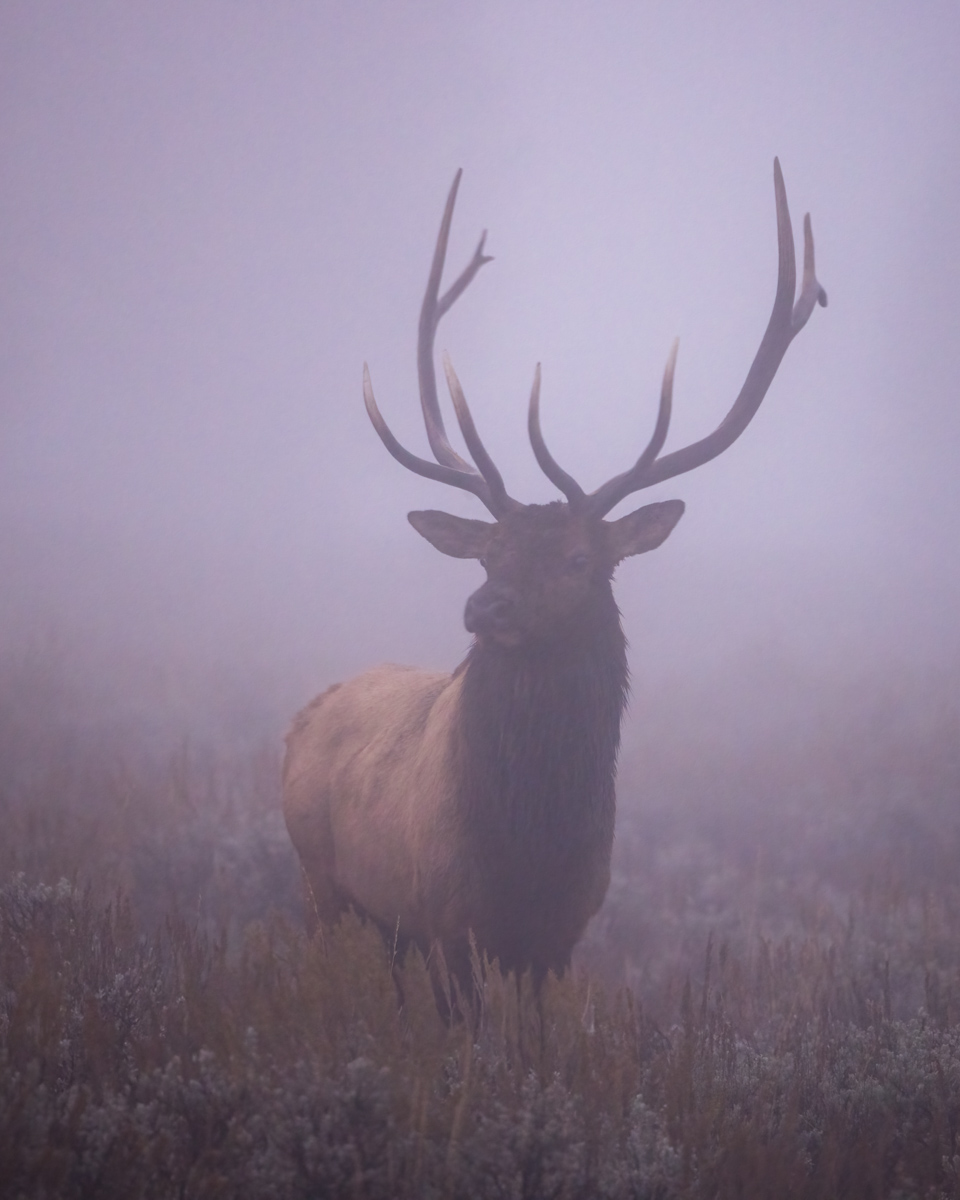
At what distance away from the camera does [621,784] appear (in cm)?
827

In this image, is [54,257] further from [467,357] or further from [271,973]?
[271,973]

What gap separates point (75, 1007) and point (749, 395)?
11.3ft

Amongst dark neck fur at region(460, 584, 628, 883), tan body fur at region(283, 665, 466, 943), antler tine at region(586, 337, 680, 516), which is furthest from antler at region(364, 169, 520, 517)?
tan body fur at region(283, 665, 466, 943)

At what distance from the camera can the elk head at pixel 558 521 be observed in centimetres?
322

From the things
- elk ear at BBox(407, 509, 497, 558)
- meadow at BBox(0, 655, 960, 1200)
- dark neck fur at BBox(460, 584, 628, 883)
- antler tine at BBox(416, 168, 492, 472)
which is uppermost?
antler tine at BBox(416, 168, 492, 472)

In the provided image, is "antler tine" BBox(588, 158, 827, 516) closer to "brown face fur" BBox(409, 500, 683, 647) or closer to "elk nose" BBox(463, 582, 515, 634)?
"brown face fur" BBox(409, 500, 683, 647)

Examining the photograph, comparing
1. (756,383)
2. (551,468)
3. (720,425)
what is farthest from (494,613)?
(756,383)

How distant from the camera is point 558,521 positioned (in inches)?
135

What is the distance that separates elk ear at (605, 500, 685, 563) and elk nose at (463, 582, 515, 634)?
26.0 inches

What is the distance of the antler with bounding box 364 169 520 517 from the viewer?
362cm

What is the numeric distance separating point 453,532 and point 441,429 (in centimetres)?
78

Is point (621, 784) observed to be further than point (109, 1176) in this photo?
Yes

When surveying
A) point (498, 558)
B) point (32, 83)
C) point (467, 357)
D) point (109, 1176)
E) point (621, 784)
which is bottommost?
point (621, 784)

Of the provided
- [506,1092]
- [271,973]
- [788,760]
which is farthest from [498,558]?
[788,760]
